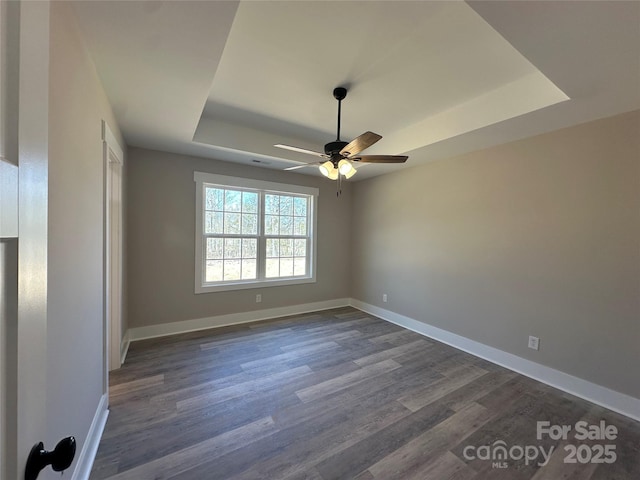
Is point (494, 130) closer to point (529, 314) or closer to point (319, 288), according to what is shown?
point (529, 314)

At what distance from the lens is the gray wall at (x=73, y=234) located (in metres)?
1.16

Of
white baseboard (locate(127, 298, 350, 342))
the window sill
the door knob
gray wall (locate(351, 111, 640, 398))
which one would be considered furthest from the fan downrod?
white baseboard (locate(127, 298, 350, 342))

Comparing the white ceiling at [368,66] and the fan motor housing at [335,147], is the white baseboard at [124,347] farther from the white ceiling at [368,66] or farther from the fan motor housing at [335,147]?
the fan motor housing at [335,147]

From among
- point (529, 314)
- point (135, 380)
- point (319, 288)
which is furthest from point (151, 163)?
point (529, 314)

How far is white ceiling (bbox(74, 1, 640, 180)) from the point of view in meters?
1.38

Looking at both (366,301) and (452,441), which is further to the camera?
(366,301)

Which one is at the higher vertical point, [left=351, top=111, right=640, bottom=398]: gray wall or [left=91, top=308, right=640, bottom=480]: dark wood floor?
[left=351, top=111, right=640, bottom=398]: gray wall

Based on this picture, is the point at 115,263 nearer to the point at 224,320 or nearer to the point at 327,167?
the point at 224,320

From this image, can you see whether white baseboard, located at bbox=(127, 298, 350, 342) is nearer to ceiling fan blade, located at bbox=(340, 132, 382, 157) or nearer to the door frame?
the door frame

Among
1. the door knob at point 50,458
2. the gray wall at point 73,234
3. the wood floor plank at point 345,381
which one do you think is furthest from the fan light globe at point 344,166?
the door knob at point 50,458

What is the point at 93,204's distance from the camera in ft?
5.71

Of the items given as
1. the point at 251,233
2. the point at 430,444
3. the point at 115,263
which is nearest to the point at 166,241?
the point at 115,263

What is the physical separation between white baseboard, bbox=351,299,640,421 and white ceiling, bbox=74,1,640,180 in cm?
231

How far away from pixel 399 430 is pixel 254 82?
117 inches
